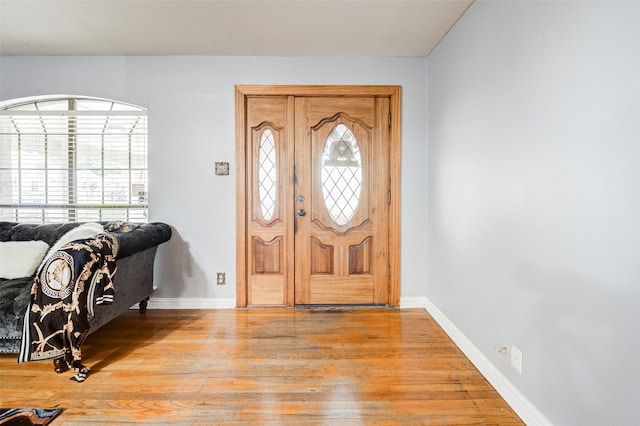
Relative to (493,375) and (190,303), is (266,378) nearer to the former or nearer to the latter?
(493,375)

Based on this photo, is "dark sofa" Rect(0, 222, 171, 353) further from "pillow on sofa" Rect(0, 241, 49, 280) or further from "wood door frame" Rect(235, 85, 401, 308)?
"wood door frame" Rect(235, 85, 401, 308)

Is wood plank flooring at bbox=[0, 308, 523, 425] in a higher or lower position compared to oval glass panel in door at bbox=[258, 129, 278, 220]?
lower

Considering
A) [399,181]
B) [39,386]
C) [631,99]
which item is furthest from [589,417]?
[39,386]

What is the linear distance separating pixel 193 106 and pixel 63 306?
200 centimetres

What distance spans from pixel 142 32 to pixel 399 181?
2.56 metres

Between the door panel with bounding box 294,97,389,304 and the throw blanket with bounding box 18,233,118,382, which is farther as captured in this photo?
the door panel with bounding box 294,97,389,304

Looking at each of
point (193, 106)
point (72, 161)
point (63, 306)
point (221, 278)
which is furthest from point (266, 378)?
point (72, 161)

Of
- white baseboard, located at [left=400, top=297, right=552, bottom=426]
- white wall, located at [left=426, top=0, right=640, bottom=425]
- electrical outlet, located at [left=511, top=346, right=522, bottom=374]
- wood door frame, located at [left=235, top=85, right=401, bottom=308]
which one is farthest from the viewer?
wood door frame, located at [left=235, top=85, right=401, bottom=308]

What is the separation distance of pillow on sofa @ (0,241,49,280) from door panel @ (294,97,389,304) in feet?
6.77

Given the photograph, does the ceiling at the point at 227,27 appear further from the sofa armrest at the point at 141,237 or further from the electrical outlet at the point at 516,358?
the electrical outlet at the point at 516,358

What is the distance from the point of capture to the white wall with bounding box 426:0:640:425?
1079 millimetres

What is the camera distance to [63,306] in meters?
1.87

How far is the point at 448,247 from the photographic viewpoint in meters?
2.60

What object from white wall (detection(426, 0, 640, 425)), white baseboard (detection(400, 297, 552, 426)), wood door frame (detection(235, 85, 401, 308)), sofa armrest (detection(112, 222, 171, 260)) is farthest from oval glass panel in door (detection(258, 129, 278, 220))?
white baseboard (detection(400, 297, 552, 426))
